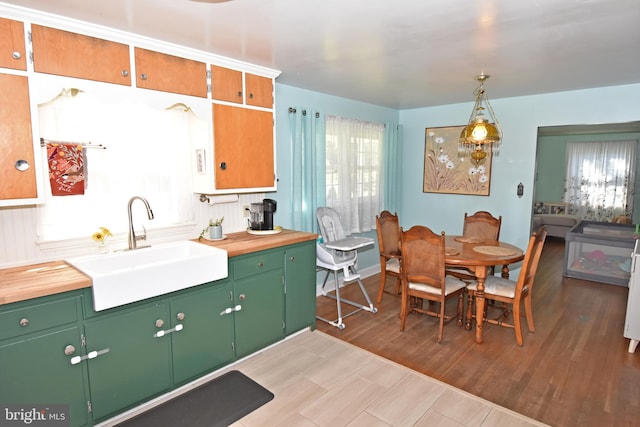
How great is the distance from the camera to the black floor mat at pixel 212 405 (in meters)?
2.14

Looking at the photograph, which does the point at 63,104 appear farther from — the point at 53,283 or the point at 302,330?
the point at 302,330

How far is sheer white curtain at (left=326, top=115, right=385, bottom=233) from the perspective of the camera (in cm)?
434

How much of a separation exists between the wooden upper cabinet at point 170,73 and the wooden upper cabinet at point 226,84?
0.08 m

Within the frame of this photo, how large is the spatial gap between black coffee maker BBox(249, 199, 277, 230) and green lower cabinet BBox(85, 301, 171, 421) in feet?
3.85

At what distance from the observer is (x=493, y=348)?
3.05m

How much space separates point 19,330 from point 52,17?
1.68 m

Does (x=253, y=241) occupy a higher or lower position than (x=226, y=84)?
lower

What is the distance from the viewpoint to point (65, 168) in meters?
2.28

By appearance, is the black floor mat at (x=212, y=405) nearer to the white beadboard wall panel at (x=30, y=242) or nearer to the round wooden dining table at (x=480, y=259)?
the white beadboard wall panel at (x=30, y=242)

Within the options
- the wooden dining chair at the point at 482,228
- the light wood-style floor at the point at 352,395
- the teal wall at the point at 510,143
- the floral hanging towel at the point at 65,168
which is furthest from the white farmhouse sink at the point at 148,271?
the teal wall at the point at 510,143

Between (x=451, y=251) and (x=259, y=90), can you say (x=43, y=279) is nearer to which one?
(x=259, y=90)

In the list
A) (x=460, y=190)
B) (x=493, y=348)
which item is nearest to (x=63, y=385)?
(x=493, y=348)

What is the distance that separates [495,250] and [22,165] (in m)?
3.63

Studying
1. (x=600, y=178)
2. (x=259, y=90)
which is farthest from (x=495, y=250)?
(x=600, y=178)
